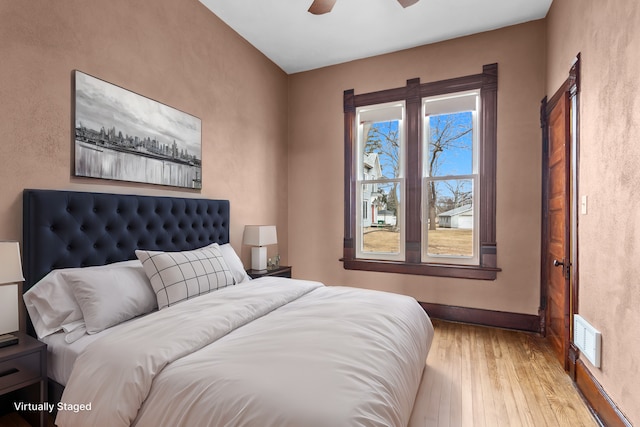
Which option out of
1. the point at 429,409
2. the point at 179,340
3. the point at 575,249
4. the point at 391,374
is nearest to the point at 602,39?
the point at 575,249

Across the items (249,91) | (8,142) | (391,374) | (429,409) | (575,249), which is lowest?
(429,409)

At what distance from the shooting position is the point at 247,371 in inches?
49.7

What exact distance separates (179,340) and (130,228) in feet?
4.16

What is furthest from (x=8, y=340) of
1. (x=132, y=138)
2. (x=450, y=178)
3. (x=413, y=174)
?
(x=450, y=178)

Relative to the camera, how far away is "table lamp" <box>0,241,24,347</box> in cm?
161

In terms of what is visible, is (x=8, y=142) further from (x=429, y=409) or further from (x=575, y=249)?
(x=575, y=249)

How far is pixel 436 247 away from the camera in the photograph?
383 centimetres

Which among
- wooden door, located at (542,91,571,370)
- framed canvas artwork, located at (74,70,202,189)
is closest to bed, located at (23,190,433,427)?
framed canvas artwork, located at (74,70,202,189)

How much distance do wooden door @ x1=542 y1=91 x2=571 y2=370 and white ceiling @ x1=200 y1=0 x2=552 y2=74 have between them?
41.6 inches

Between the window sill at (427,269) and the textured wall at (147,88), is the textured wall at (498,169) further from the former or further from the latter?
the textured wall at (147,88)

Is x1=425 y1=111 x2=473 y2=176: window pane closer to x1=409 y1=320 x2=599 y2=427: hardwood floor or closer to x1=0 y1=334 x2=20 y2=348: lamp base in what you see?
x1=409 y1=320 x2=599 y2=427: hardwood floor

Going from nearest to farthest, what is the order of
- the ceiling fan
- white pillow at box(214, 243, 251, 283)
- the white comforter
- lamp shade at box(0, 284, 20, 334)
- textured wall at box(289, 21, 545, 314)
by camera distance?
the white comforter, lamp shade at box(0, 284, 20, 334), the ceiling fan, white pillow at box(214, 243, 251, 283), textured wall at box(289, 21, 545, 314)

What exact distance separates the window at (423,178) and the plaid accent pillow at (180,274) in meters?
2.06

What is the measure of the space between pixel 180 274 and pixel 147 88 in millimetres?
1508
